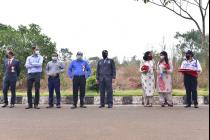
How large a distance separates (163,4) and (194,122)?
8.15 metres

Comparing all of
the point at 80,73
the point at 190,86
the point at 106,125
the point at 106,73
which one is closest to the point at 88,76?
the point at 80,73

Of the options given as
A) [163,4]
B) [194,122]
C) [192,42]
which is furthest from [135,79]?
[192,42]

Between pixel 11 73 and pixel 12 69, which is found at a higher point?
pixel 12 69

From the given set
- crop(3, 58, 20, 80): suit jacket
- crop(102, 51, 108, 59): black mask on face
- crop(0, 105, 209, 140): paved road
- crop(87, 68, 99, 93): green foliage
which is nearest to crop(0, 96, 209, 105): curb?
crop(102, 51, 108, 59): black mask on face

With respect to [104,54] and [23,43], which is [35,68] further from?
[23,43]

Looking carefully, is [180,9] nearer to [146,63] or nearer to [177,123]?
[146,63]

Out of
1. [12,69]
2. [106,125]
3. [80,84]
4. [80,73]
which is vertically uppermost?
[12,69]

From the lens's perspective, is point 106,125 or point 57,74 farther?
point 57,74

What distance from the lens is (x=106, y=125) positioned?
28.7 ft

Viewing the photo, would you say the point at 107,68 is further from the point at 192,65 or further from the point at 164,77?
the point at 192,65

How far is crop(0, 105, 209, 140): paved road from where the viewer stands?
7.51 m

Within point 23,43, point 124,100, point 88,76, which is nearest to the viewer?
point 88,76

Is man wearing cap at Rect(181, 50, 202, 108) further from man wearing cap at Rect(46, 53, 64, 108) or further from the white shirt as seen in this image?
man wearing cap at Rect(46, 53, 64, 108)

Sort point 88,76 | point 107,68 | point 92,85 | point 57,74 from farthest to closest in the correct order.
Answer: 1. point 92,85
2. point 57,74
3. point 88,76
4. point 107,68
